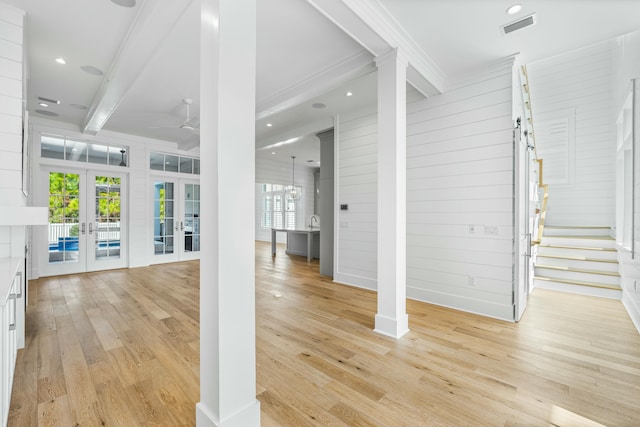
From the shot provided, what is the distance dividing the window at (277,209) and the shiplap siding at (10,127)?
365 inches

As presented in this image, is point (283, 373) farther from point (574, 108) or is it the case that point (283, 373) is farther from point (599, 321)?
point (574, 108)

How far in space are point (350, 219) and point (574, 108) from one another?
5.50 m

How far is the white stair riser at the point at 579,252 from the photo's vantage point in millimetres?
4281

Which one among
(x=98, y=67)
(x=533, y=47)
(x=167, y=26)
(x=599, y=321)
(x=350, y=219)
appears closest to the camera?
(x=167, y=26)

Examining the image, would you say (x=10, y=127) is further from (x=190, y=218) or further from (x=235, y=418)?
(x=190, y=218)

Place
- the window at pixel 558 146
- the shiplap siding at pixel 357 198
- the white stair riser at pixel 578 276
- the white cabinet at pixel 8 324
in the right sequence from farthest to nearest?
the window at pixel 558 146 < the shiplap siding at pixel 357 198 < the white stair riser at pixel 578 276 < the white cabinet at pixel 8 324

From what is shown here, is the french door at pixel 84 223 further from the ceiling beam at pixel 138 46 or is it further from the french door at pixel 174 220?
the ceiling beam at pixel 138 46

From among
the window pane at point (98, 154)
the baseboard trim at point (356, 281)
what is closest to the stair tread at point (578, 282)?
the baseboard trim at point (356, 281)

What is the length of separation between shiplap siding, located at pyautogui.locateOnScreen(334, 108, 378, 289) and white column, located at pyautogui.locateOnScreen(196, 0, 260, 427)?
10.4ft

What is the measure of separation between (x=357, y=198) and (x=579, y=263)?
364 cm

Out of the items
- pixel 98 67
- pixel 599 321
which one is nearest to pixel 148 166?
pixel 98 67

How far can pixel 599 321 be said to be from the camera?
306 cm

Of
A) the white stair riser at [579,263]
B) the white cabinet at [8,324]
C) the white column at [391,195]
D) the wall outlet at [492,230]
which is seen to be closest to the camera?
the white cabinet at [8,324]

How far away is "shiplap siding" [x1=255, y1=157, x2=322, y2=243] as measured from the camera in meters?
9.45
